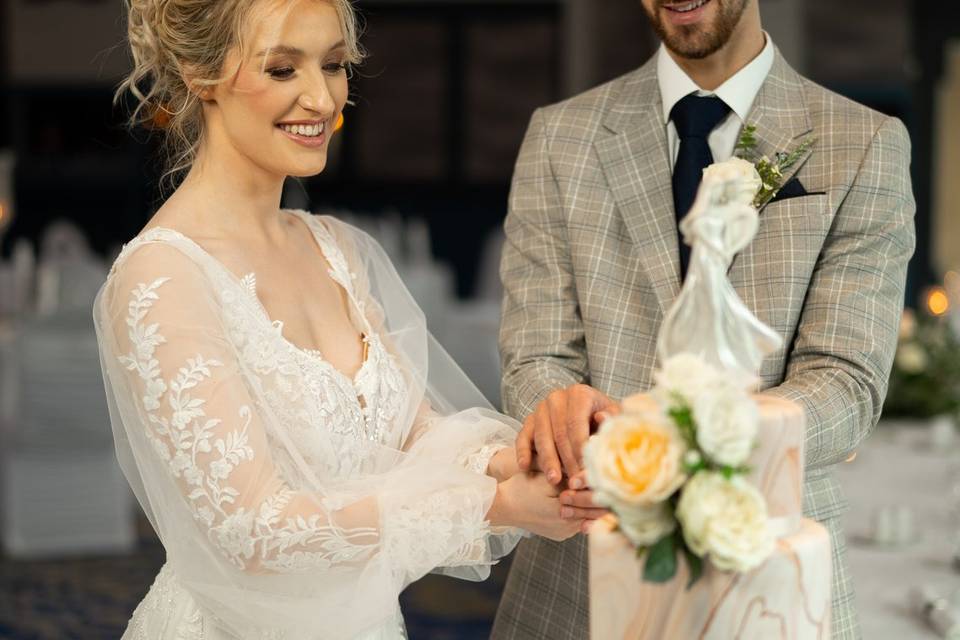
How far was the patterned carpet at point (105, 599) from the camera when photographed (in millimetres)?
5371

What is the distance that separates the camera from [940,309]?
623 centimetres

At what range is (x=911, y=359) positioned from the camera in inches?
212

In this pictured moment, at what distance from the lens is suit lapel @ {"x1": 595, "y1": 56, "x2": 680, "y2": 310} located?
2250 mm

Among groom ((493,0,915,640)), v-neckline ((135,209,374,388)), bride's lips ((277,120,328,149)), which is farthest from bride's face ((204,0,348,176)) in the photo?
groom ((493,0,915,640))

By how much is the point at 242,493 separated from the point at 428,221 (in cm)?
1003

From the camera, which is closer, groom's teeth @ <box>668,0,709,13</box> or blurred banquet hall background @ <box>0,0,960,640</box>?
groom's teeth @ <box>668,0,709,13</box>

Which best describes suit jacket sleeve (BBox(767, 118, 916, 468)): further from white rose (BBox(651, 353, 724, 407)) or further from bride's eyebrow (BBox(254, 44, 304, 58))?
bride's eyebrow (BBox(254, 44, 304, 58))

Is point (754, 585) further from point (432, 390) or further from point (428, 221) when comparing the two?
point (428, 221)

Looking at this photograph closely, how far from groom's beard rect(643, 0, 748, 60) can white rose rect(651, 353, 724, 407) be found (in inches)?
39.6

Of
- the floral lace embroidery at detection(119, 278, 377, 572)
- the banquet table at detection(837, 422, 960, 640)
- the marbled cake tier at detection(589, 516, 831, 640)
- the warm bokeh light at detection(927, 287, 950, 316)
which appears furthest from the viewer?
the warm bokeh light at detection(927, 287, 950, 316)

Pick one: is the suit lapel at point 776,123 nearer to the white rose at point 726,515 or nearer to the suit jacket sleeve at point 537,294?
the suit jacket sleeve at point 537,294

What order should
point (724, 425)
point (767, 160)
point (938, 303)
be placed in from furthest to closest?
1. point (938, 303)
2. point (767, 160)
3. point (724, 425)

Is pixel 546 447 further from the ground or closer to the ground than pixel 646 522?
closer to the ground

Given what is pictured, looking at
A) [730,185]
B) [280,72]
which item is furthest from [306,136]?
[730,185]
